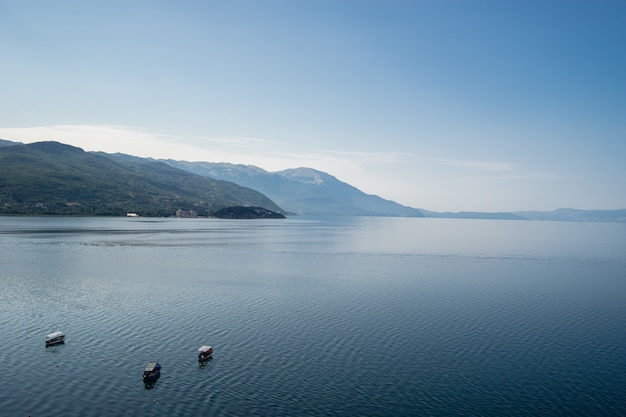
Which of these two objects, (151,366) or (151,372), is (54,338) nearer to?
(151,366)

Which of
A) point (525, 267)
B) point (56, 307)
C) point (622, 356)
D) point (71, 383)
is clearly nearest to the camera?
point (71, 383)

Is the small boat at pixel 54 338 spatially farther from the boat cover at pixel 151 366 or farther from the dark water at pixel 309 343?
the boat cover at pixel 151 366

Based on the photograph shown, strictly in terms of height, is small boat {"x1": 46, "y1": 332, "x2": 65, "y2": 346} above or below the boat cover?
below

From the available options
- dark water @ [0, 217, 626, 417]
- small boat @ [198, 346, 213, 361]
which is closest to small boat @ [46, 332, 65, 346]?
dark water @ [0, 217, 626, 417]

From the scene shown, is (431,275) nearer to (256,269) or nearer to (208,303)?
(256,269)

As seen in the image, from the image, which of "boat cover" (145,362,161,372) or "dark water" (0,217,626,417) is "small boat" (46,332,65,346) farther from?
"boat cover" (145,362,161,372)

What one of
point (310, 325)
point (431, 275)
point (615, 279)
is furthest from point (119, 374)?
point (615, 279)
